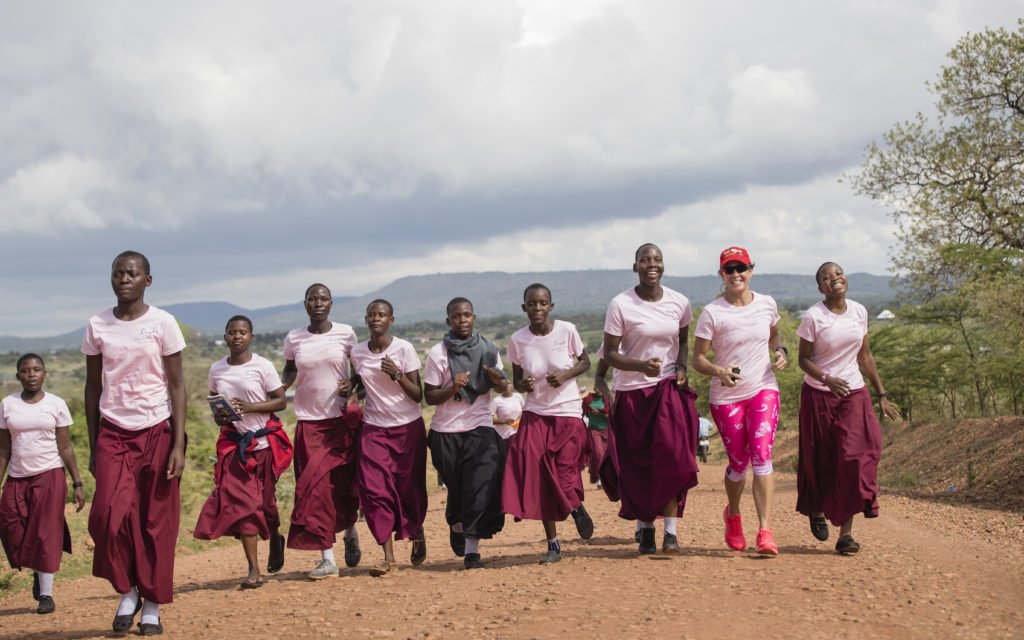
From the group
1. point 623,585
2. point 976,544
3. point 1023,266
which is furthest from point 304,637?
point 1023,266

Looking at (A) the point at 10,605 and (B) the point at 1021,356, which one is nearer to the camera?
(A) the point at 10,605

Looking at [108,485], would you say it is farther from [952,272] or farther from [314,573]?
[952,272]

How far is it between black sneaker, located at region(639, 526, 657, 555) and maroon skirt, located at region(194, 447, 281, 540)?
124 inches

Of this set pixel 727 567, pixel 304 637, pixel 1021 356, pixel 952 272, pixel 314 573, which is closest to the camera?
pixel 304 637

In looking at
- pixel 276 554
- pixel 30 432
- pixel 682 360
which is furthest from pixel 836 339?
pixel 30 432

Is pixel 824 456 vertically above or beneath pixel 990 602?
above

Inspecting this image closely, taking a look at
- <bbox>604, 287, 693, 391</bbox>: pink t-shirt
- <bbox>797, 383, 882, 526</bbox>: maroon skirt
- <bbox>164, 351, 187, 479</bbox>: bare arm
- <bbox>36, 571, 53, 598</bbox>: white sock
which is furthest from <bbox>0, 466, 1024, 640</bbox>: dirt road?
<bbox>604, 287, 693, 391</bbox>: pink t-shirt

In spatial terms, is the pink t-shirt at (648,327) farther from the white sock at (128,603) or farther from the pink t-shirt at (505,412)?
the pink t-shirt at (505,412)

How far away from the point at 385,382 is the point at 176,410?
7.61 feet

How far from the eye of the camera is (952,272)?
20.5 metres

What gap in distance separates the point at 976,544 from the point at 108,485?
7.74 meters

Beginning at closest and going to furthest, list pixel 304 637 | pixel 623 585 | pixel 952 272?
pixel 304 637 < pixel 623 585 < pixel 952 272

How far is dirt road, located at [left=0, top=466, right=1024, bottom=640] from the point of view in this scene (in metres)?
6.32

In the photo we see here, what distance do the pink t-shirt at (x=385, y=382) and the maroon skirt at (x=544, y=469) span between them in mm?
1028
